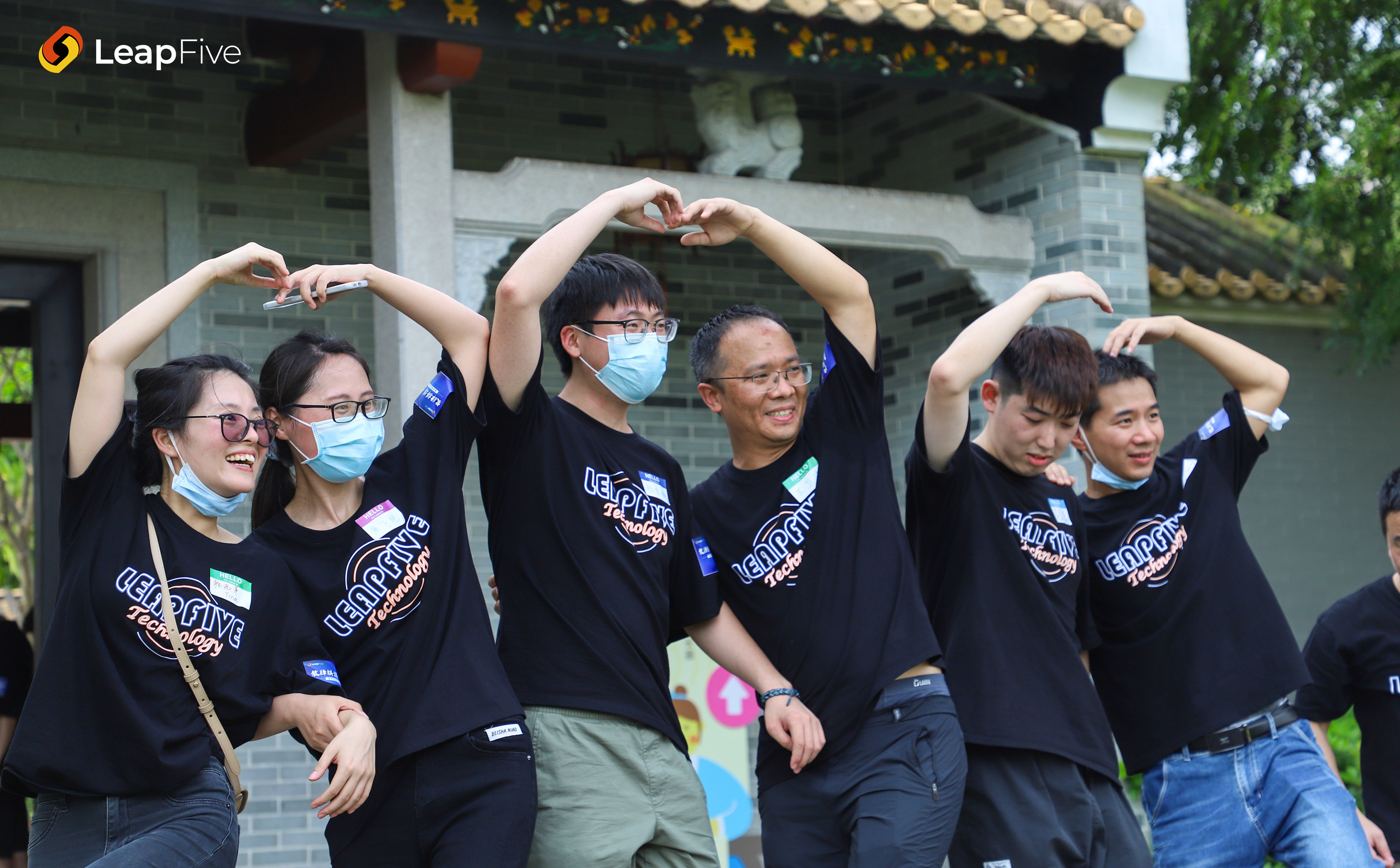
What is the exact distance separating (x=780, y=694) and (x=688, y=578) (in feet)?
1.17

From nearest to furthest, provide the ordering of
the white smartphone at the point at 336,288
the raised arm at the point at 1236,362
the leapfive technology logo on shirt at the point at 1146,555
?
the white smartphone at the point at 336,288
the leapfive technology logo on shirt at the point at 1146,555
the raised arm at the point at 1236,362

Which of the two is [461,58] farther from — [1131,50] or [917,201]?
[1131,50]

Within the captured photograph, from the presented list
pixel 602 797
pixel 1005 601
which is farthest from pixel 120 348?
pixel 1005 601

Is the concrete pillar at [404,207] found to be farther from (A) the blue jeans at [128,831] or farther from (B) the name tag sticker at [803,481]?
(A) the blue jeans at [128,831]

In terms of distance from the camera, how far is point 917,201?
701cm

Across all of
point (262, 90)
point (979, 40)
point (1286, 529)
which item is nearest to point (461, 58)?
point (262, 90)

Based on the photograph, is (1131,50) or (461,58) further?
(1131,50)

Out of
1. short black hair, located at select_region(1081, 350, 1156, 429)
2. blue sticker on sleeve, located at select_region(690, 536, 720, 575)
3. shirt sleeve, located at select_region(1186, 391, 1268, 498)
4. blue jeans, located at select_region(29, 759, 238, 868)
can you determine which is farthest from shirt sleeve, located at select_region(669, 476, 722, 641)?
shirt sleeve, located at select_region(1186, 391, 1268, 498)

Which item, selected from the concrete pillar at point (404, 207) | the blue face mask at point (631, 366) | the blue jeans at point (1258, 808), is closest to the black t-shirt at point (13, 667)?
the concrete pillar at point (404, 207)

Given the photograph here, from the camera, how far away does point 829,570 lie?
153 inches

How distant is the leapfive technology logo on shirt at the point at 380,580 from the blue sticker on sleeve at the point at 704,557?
0.70 meters

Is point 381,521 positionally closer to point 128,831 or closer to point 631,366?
point 631,366

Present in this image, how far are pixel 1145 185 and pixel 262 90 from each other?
252 inches

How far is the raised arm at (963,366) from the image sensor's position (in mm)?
3959
